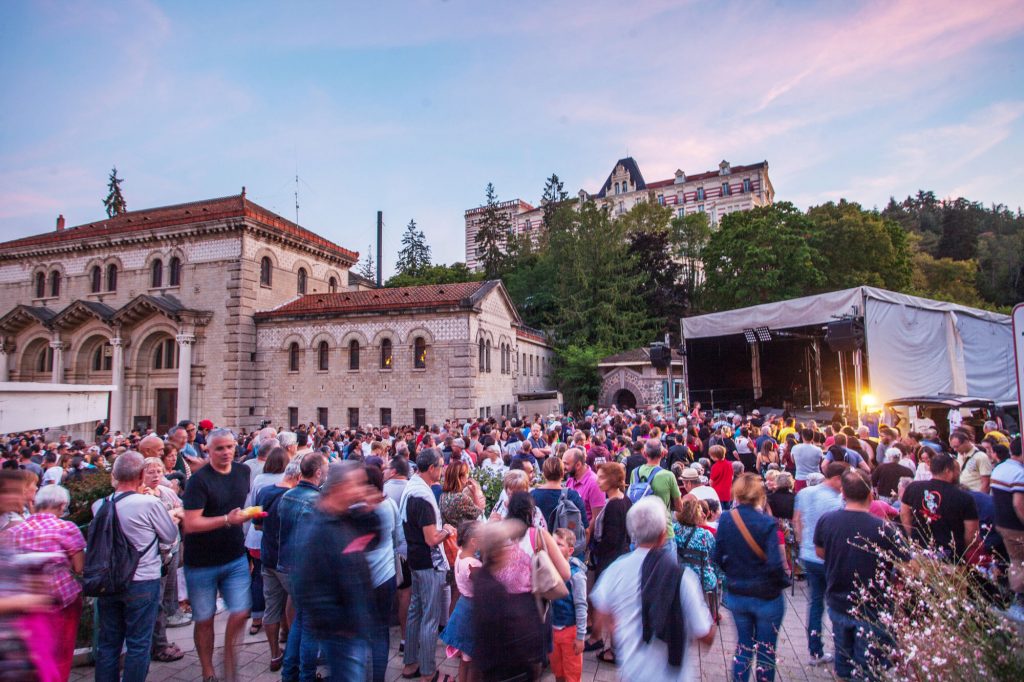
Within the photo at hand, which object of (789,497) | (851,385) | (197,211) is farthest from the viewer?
(197,211)

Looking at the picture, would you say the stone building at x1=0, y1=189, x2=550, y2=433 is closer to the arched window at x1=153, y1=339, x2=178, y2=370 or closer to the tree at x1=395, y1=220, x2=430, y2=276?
the arched window at x1=153, y1=339, x2=178, y2=370

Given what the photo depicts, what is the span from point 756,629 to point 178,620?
619 centimetres

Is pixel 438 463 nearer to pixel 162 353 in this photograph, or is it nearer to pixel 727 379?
pixel 727 379

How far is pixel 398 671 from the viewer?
5.17 m

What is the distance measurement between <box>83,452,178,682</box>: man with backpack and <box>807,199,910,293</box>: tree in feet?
123

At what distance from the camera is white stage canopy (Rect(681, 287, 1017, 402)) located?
1559 centimetres

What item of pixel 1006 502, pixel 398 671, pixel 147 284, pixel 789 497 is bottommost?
pixel 398 671

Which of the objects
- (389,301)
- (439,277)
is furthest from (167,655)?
(439,277)

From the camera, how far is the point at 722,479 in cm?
828

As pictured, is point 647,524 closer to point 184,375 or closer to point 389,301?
A: point 389,301

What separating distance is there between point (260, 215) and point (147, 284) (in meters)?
6.78

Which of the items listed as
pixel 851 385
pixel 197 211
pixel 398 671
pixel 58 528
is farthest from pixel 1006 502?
pixel 197 211

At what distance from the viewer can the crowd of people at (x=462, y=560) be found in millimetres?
3102

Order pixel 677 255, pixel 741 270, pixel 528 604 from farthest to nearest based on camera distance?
pixel 677 255 → pixel 741 270 → pixel 528 604
